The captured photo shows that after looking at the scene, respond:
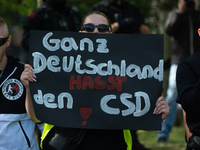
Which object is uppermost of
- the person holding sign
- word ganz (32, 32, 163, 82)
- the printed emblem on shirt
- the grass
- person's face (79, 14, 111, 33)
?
person's face (79, 14, 111, 33)

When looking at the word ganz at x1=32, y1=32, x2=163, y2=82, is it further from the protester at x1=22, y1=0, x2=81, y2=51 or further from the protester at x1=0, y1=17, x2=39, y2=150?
the protester at x1=22, y1=0, x2=81, y2=51

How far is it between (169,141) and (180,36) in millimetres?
1660

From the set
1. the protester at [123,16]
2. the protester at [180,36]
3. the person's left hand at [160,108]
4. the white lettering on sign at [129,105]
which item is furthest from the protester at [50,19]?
the person's left hand at [160,108]

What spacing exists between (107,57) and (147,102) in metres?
0.42

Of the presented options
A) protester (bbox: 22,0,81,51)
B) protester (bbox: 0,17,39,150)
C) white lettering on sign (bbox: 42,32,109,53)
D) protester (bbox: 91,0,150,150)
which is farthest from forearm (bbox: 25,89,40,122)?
protester (bbox: 91,0,150,150)

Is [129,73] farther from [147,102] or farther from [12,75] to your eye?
[12,75]

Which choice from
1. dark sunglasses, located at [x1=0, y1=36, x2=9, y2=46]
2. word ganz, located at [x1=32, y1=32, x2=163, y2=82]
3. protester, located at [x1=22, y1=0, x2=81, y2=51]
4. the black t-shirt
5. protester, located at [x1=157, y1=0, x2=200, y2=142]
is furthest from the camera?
protester, located at [x1=157, y1=0, x2=200, y2=142]

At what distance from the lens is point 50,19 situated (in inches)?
185

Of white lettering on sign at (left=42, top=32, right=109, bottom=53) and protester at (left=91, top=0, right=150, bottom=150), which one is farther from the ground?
→ protester at (left=91, top=0, right=150, bottom=150)

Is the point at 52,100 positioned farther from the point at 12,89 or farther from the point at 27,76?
the point at 12,89

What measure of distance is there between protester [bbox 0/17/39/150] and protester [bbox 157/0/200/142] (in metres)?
3.00

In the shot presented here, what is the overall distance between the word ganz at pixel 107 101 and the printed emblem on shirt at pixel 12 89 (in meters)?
0.25

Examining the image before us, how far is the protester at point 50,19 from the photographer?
184 inches

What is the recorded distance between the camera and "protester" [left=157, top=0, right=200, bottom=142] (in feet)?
17.2
